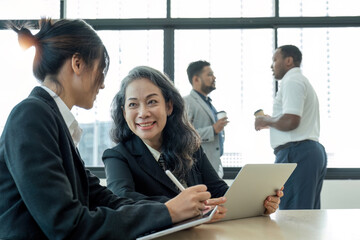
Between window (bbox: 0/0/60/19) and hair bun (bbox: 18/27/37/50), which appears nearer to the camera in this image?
hair bun (bbox: 18/27/37/50)

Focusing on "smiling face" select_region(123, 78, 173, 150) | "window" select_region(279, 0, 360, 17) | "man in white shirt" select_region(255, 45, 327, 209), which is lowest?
"man in white shirt" select_region(255, 45, 327, 209)

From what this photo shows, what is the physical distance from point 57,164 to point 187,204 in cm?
30

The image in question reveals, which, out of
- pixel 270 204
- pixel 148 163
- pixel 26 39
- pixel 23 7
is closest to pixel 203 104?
pixel 148 163

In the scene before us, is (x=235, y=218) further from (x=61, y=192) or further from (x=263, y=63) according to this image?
(x=263, y=63)

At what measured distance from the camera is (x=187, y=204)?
0.99 metres

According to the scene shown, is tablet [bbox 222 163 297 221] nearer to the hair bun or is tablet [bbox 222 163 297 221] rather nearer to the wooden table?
the wooden table

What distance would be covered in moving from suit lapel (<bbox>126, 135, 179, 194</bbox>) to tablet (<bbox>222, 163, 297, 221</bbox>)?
0.89 feet

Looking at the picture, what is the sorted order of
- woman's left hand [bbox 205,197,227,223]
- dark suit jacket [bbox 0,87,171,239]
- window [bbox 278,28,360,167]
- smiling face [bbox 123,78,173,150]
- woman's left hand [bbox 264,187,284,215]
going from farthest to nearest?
window [bbox 278,28,360,167] → smiling face [bbox 123,78,173,150] → woman's left hand [bbox 264,187,284,215] → woman's left hand [bbox 205,197,227,223] → dark suit jacket [bbox 0,87,171,239]

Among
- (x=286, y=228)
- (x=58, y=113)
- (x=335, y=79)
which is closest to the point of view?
(x=58, y=113)

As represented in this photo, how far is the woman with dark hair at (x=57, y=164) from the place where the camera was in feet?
2.74

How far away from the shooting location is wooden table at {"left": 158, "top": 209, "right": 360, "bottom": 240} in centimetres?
106

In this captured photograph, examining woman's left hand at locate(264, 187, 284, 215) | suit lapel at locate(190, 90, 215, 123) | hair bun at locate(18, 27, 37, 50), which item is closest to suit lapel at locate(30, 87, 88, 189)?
hair bun at locate(18, 27, 37, 50)

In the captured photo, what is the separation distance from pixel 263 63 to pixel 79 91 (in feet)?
11.1

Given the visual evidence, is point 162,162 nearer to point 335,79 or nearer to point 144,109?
point 144,109
